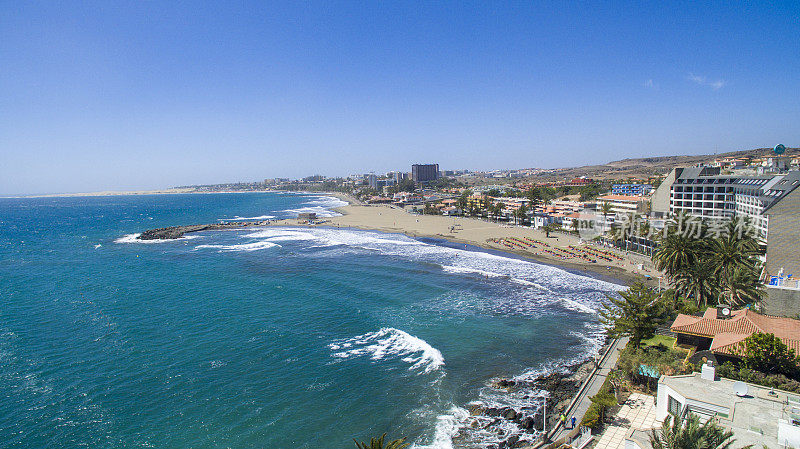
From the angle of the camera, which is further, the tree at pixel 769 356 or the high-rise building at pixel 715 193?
the high-rise building at pixel 715 193

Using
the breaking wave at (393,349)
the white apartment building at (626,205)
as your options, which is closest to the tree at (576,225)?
the white apartment building at (626,205)

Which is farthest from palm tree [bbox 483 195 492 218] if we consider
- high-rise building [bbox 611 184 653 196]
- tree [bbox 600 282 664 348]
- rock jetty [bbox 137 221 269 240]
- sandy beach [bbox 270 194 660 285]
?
tree [bbox 600 282 664 348]

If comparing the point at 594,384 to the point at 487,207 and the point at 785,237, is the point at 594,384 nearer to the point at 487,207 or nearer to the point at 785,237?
the point at 785,237

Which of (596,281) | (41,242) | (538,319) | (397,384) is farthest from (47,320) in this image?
(41,242)

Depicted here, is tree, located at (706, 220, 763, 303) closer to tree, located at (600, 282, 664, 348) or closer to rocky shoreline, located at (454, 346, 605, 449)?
tree, located at (600, 282, 664, 348)

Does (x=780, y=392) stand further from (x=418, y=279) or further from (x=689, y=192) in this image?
(x=689, y=192)

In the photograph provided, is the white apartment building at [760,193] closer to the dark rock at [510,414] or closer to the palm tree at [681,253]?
the palm tree at [681,253]
